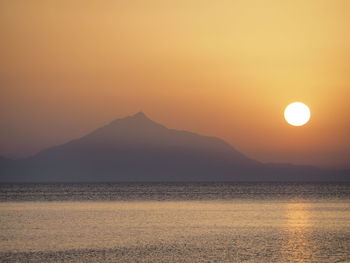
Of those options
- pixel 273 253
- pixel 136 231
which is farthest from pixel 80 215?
pixel 273 253

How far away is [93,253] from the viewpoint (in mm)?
43062

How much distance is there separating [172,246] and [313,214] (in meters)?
37.5

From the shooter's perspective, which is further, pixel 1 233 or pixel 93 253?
Result: pixel 1 233

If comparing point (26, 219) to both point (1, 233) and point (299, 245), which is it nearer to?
point (1, 233)

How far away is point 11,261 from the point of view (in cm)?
3953

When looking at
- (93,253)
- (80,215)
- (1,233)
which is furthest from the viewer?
(80,215)

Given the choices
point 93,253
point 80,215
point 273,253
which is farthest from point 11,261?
point 80,215

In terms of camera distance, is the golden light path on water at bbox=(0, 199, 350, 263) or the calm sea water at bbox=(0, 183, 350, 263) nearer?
the calm sea water at bbox=(0, 183, 350, 263)

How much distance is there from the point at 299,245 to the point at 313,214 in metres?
33.4

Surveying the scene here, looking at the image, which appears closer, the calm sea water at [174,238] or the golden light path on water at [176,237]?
the calm sea water at [174,238]

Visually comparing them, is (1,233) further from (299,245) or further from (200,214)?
(200,214)

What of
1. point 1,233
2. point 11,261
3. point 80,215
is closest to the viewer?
point 11,261

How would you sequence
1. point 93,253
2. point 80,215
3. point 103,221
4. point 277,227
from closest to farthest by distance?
point 93,253
point 277,227
point 103,221
point 80,215

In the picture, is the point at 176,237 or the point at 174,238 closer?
the point at 174,238
